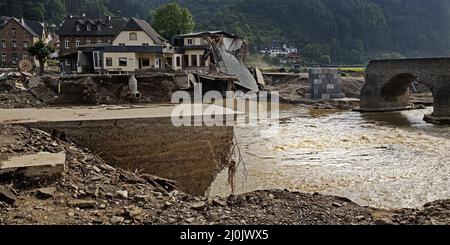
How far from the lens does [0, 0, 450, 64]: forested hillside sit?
10806 centimetres

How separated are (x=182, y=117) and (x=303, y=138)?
497 inches

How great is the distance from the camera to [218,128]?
A: 11156 millimetres

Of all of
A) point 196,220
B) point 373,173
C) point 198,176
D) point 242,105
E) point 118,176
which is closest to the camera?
point 196,220

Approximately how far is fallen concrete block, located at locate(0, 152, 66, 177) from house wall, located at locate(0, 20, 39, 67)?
5269 centimetres

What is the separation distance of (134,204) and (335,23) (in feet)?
381

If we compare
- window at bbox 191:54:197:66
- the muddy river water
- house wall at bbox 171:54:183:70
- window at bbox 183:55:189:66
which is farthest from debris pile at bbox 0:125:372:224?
window at bbox 183:55:189:66

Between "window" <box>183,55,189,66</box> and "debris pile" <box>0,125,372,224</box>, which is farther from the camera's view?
"window" <box>183,55,189,66</box>

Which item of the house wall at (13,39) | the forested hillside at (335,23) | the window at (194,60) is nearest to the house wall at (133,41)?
the window at (194,60)

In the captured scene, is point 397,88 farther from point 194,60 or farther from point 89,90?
point 89,90

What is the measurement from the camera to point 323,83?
149 feet

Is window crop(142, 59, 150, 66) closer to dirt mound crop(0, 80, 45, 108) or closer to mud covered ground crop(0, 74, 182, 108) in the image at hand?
mud covered ground crop(0, 74, 182, 108)

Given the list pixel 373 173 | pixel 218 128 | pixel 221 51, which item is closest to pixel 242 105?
pixel 221 51

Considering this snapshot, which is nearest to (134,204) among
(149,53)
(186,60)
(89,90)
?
(89,90)

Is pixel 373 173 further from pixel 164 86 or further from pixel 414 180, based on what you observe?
pixel 164 86
